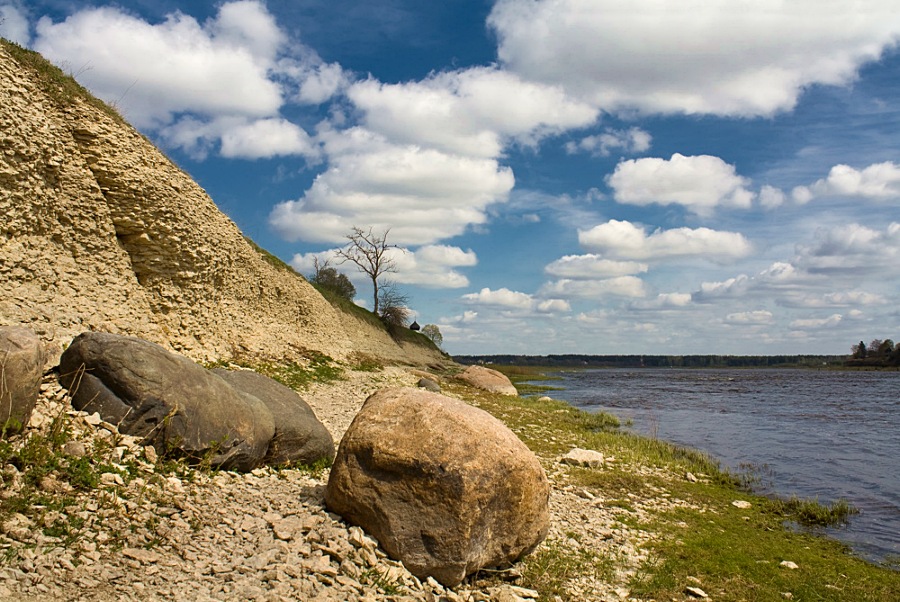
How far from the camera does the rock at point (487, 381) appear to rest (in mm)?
35812

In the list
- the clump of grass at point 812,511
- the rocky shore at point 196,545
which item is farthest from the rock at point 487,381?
the rocky shore at point 196,545

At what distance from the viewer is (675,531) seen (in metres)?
9.88

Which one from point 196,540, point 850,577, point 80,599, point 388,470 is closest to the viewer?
point 80,599

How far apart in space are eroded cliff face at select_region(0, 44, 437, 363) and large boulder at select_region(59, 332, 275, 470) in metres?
5.10

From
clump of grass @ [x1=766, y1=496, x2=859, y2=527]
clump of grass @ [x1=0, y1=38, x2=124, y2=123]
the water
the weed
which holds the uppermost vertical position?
clump of grass @ [x1=0, y1=38, x2=124, y2=123]

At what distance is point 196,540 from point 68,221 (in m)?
12.8

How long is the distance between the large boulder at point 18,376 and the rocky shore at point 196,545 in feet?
1.09

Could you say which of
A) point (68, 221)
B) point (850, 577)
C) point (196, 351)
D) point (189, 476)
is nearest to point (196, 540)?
point (189, 476)

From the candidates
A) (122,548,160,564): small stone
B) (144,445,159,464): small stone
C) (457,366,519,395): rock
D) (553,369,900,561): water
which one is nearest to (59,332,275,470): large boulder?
(144,445,159,464): small stone

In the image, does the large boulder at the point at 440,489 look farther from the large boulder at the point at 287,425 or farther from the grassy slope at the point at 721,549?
the large boulder at the point at 287,425

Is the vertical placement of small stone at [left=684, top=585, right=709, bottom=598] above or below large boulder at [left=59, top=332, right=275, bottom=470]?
below

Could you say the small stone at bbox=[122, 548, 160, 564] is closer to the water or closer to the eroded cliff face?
the eroded cliff face

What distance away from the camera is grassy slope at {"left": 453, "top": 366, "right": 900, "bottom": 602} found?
7660mm

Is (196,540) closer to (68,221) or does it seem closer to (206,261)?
(68,221)
